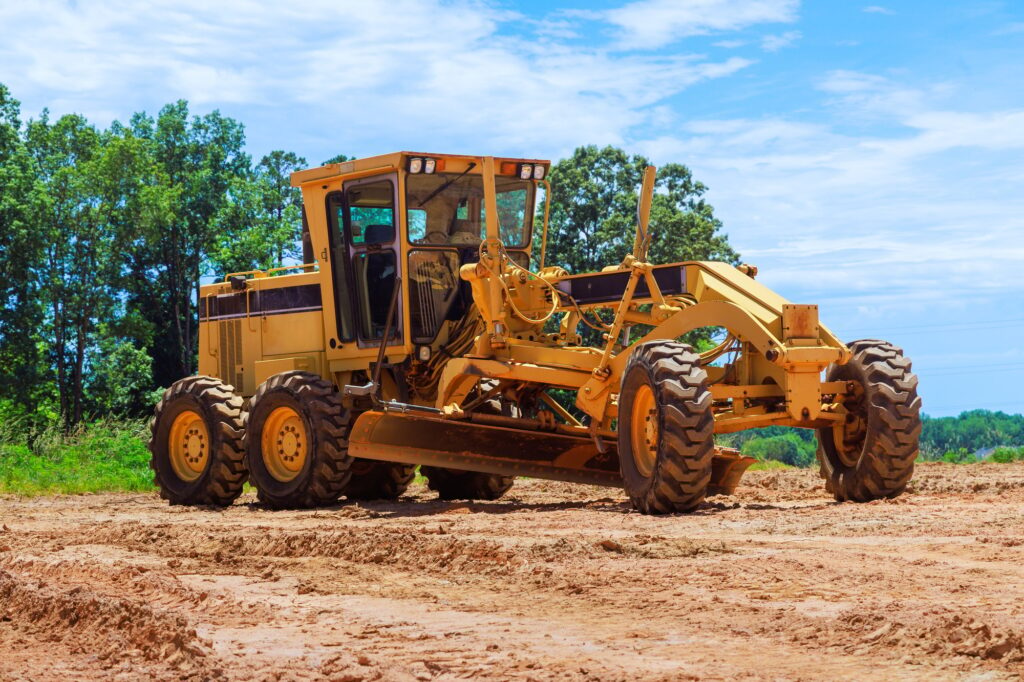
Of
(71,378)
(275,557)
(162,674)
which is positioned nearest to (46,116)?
(71,378)

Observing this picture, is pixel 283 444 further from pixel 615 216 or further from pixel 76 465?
pixel 615 216

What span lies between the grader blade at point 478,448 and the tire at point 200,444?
2004mm

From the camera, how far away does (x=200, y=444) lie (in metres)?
16.5

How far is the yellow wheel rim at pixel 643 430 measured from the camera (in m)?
12.0

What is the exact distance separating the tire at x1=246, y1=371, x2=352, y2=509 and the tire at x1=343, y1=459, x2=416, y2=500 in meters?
1.33

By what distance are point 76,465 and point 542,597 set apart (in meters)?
17.7

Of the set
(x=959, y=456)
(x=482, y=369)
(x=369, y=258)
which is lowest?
(x=959, y=456)

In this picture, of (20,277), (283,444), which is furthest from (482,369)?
(20,277)

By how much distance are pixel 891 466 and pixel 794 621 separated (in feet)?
17.8

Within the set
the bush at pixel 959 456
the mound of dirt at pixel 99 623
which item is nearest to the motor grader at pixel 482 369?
the mound of dirt at pixel 99 623

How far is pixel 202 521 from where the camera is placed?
46.8ft

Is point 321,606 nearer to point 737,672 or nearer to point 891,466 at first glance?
point 737,672

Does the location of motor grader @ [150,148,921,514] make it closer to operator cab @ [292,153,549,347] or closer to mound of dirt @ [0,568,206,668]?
operator cab @ [292,153,549,347]

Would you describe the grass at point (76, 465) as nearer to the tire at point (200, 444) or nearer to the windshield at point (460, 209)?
the tire at point (200, 444)
